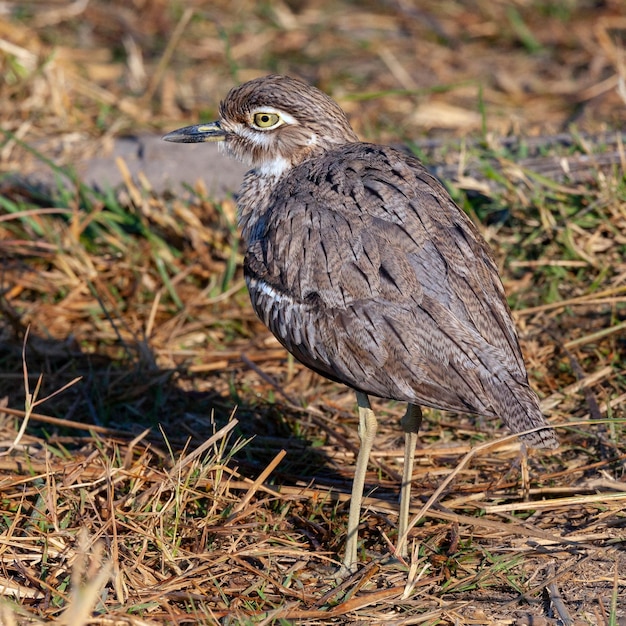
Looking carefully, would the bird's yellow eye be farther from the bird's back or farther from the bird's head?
the bird's back

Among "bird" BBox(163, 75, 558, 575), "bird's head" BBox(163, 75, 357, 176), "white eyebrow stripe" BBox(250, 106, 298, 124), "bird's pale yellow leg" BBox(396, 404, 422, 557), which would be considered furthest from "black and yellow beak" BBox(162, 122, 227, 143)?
"bird's pale yellow leg" BBox(396, 404, 422, 557)

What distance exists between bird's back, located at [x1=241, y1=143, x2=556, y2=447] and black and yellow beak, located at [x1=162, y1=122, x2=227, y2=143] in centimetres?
67

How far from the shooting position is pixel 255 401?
438 centimetres

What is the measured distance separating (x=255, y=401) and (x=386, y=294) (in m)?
1.38

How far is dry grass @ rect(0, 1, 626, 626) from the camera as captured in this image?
3.14 m

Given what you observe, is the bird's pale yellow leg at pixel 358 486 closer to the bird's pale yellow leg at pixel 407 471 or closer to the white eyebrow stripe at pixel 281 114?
the bird's pale yellow leg at pixel 407 471

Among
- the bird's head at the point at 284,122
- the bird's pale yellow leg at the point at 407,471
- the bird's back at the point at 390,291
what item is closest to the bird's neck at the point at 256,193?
the bird's head at the point at 284,122

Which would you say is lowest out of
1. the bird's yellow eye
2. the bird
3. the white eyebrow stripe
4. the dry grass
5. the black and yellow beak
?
the dry grass

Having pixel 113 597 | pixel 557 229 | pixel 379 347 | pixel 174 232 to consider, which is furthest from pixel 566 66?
pixel 113 597

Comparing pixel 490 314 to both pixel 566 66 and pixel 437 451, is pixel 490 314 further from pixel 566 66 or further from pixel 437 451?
pixel 566 66

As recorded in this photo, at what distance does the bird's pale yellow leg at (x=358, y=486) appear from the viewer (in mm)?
3326

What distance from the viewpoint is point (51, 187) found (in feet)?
19.0

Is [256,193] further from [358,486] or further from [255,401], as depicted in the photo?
[358,486]

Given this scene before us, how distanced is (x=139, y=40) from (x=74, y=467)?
5.18 metres
